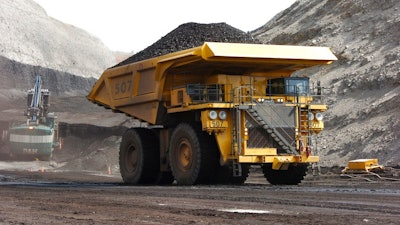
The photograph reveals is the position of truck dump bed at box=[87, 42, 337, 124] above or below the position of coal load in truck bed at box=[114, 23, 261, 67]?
below

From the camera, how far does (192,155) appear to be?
19.1 m

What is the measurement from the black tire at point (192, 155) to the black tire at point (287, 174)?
1.61 meters

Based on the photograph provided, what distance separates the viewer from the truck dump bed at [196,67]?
18953 millimetres

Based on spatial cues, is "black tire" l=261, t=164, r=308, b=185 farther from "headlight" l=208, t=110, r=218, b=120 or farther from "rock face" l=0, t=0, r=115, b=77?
"rock face" l=0, t=0, r=115, b=77

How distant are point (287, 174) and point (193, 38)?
425 centimetres

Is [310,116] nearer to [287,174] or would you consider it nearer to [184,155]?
[287,174]

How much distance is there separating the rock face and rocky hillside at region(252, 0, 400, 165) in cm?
4441

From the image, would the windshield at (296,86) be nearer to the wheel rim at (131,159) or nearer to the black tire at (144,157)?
the black tire at (144,157)

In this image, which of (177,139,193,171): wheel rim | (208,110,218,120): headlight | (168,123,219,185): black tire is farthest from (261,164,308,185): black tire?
(208,110,218,120): headlight

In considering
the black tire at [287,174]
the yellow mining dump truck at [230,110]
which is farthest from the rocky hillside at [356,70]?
the yellow mining dump truck at [230,110]

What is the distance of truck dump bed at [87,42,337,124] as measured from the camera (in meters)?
19.0

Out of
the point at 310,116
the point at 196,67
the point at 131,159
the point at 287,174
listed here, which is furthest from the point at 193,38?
the point at 287,174

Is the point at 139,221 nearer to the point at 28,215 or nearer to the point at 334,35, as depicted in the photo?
the point at 28,215

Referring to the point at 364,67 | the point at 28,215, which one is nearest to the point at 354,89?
the point at 364,67
